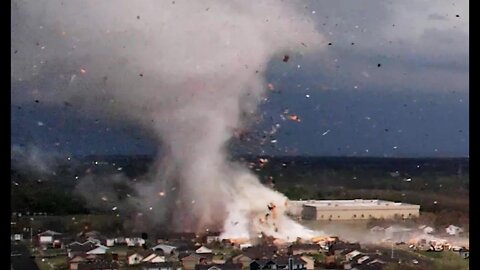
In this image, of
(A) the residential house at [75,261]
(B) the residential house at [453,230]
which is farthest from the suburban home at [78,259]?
(B) the residential house at [453,230]

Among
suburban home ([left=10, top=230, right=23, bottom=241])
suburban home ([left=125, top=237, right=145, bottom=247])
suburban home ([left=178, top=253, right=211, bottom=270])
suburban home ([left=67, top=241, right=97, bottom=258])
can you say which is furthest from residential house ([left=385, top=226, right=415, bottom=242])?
suburban home ([left=10, top=230, right=23, bottom=241])

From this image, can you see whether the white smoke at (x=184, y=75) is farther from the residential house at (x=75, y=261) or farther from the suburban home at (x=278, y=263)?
the residential house at (x=75, y=261)

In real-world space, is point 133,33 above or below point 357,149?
above

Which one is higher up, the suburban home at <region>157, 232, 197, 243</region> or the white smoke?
the white smoke

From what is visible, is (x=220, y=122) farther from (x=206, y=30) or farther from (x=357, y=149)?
(x=357, y=149)

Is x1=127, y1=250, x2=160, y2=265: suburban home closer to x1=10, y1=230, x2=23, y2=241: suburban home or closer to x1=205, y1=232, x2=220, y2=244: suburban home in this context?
x1=205, y1=232, x2=220, y2=244: suburban home

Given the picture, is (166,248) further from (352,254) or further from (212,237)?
(352,254)
